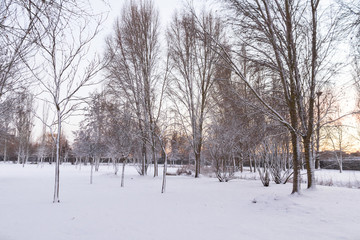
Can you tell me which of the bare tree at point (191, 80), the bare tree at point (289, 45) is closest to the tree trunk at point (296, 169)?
the bare tree at point (289, 45)

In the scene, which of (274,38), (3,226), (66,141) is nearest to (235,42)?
(274,38)

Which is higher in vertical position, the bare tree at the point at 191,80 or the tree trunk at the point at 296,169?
the bare tree at the point at 191,80

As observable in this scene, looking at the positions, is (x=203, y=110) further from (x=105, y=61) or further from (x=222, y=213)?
(x=222, y=213)

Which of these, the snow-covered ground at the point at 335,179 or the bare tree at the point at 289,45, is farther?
the snow-covered ground at the point at 335,179

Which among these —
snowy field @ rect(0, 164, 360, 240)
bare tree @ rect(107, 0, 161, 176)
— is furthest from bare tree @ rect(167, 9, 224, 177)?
snowy field @ rect(0, 164, 360, 240)

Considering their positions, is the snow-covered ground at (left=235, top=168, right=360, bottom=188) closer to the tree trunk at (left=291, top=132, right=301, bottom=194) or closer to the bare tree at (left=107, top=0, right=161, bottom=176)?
the tree trunk at (left=291, top=132, right=301, bottom=194)

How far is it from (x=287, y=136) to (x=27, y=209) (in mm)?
8885

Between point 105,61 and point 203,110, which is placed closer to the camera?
point 105,61

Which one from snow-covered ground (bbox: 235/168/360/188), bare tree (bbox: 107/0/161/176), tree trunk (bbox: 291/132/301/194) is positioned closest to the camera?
tree trunk (bbox: 291/132/301/194)

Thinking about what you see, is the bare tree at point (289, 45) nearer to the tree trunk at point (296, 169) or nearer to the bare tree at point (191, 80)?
the tree trunk at point (296, 169)

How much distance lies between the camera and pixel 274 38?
247 inches

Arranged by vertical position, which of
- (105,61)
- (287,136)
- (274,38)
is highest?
(274,38)

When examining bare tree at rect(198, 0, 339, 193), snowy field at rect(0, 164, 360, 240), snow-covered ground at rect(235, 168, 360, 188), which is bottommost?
snow-covered ground at rect(235, 168, 360, 188)

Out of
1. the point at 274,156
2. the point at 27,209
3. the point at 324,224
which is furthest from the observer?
the point at 274,156
